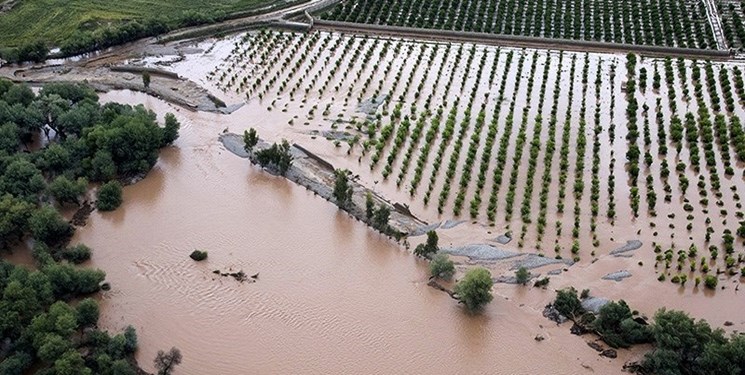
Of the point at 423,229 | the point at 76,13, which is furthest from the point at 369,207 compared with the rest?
the point at 76,13

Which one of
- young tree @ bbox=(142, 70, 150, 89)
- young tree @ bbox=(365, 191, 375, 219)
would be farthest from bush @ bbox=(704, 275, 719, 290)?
young tree @ bbox=(142, 70, 150, 89)

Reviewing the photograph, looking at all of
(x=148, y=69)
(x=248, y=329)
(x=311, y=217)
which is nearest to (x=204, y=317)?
(x=248, y=329)

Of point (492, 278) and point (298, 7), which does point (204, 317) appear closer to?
point (492, 278)

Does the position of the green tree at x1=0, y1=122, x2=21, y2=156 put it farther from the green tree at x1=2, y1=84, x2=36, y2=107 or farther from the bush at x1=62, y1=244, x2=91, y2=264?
the bush at x1=62, y1=244, x2=91, y2=264

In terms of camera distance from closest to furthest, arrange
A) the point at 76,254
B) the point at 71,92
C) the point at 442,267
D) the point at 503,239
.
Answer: the point at 442,267 → the point at 76,254 → the point at 503,239 → the point at 71,92

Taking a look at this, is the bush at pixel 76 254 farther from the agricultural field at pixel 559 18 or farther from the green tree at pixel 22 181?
the agricultural field at pixel 559 18

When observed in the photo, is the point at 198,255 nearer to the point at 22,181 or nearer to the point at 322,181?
the point at 322,181
